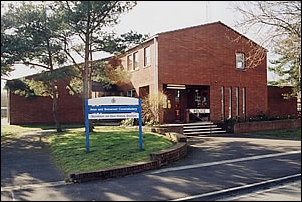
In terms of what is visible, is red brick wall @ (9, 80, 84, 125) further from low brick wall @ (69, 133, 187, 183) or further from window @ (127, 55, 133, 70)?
low brick wall @ (69, 133, 187, 183)

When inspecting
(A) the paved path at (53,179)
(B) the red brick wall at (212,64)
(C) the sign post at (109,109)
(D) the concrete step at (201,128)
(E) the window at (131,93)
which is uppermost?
(B) the red brick wall at (212,64)

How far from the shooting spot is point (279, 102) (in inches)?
1018

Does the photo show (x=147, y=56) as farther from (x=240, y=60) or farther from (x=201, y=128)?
(x=240, y=60)

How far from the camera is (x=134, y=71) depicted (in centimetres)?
2230

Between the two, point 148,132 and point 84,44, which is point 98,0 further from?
point 148,132

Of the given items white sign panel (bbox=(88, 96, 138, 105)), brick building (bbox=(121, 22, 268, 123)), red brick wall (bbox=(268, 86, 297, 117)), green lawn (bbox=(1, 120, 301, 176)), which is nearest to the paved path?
green lawn (bbox=(1, 120, 301, 176))

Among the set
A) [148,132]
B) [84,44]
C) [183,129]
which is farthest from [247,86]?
[84,44]

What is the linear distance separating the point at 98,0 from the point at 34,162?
22.3 ft

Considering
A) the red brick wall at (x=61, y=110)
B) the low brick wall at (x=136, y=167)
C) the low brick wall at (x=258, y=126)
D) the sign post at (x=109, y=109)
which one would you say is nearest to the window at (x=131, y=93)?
the red brick wall at (x=61, y=110)

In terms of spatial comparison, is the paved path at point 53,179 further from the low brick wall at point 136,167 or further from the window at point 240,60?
the window at point 240,60

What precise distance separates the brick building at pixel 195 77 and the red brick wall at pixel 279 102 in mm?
1961

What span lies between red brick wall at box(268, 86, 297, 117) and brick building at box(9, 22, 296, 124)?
196cm

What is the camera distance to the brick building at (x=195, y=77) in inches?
759

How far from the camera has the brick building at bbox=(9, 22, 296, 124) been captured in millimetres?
19281
